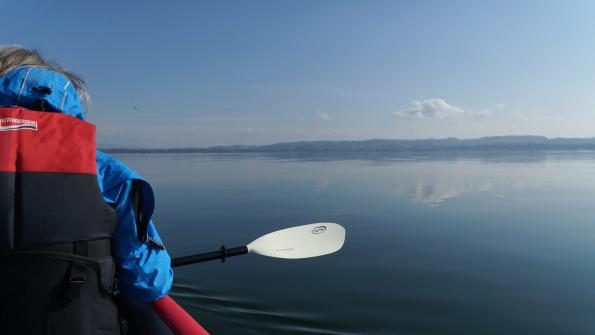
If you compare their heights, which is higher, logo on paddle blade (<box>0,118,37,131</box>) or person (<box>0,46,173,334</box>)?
logo on paddle blade (<box>0,118,37,131</box>)

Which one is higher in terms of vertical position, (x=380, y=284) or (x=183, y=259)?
(x=183, y=259)

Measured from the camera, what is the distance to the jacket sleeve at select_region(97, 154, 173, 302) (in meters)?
1.56

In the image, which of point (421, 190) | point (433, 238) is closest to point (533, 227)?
point (433, 238)

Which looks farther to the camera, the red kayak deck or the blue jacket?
the red kayak deck

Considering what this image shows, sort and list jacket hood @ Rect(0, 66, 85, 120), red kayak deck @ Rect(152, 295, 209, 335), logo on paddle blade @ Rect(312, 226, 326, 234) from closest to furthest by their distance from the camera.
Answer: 1. jacket hood @ Rect(0, 66, 85, 120)
2. red kayak deck @ Rect(152, 295, 209, 335)
3. logo on paddle blade @ Rect(312, 226, 326, 234)

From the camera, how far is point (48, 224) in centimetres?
141

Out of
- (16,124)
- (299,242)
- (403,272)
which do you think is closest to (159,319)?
(16,124)

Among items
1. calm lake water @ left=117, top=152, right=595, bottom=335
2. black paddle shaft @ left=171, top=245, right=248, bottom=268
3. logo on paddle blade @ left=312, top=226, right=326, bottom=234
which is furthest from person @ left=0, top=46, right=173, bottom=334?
calm lake water @ left=117, top=152, right=595, bottom=335

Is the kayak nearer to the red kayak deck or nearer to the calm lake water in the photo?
the red kayak deck

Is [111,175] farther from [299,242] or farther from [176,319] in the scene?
[299,242]

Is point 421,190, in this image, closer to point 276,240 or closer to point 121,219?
point 276,240

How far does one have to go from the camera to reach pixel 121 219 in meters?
1.59

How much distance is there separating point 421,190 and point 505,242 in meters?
7.56

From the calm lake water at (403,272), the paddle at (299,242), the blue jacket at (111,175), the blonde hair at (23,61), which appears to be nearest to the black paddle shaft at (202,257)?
the paddle at (299,242)
